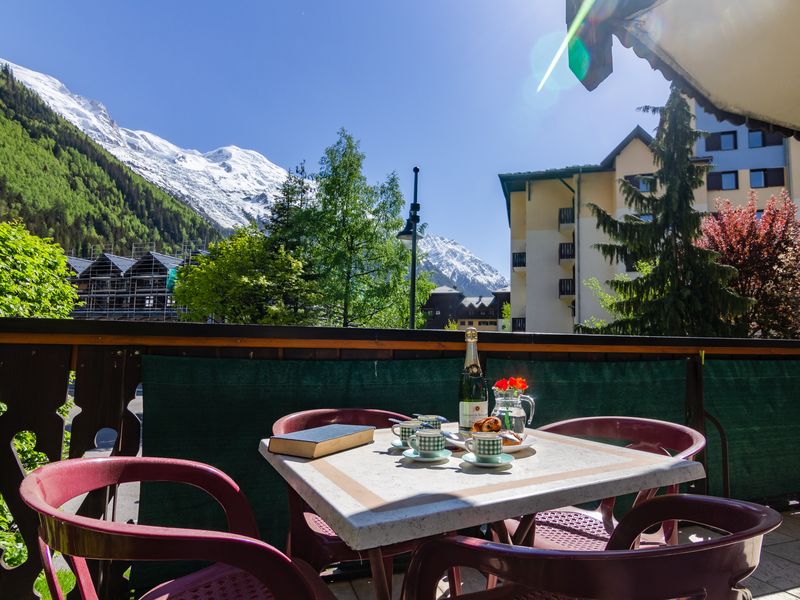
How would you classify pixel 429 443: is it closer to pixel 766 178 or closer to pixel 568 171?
pixel 568 171

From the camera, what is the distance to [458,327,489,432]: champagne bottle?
5.67 ft

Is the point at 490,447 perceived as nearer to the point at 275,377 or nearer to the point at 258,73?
the point at 275,377

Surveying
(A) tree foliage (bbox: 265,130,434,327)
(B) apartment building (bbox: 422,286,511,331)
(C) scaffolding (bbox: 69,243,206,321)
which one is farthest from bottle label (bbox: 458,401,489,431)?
(C) scaffolding (bbox: 69,243,206,321)

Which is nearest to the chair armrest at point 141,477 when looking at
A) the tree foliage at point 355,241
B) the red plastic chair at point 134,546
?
the red plastic chair at point 134,546

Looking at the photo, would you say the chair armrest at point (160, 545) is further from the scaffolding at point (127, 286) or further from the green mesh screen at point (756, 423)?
the scaffolding at point (127, 286)

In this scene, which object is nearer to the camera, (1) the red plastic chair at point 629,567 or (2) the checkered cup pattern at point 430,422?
(1) the red plastic chair at point 629,567

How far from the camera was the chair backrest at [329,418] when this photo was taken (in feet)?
5.99

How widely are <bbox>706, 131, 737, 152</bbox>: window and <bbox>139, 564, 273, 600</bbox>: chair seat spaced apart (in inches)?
1020

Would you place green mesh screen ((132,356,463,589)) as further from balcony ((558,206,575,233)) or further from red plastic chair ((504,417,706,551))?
balcony ((558,206,575,233))

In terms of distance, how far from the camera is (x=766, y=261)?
1140 cm

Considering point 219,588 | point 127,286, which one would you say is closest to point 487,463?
point 219,588

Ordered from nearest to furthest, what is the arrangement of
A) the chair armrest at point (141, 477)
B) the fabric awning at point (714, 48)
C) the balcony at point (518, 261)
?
the chair armrest at point (141, 477) → the fabric awning at point (714, 48) → the balcony at point (518, 261)

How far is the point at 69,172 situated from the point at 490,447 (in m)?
124

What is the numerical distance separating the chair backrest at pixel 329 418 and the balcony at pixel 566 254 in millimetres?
20371
